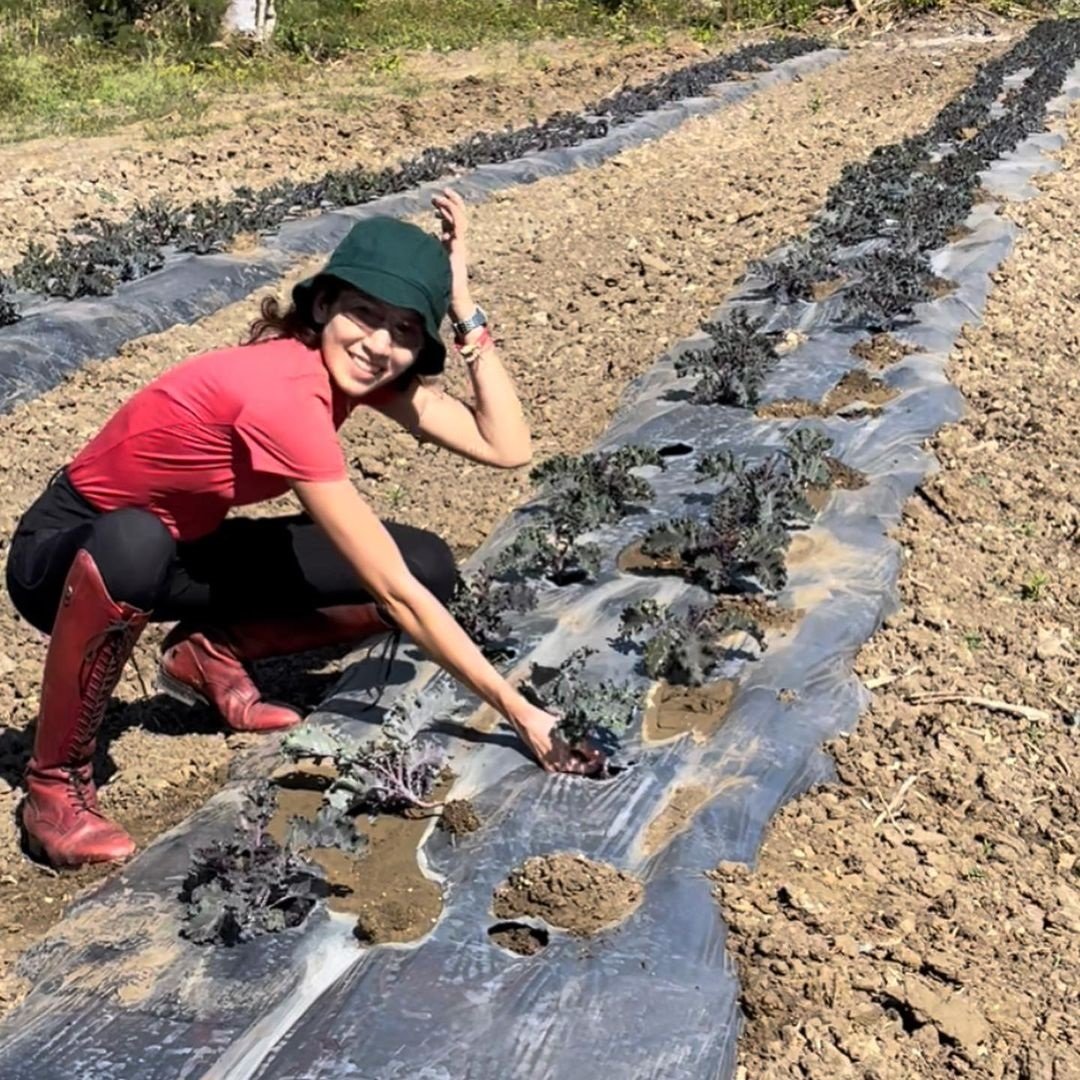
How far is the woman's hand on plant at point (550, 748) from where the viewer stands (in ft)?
10.4

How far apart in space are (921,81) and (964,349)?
1115 cm

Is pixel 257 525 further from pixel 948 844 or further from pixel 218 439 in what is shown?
pixel 948 844

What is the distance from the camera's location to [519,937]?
9.20ft

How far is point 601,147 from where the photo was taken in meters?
11.9

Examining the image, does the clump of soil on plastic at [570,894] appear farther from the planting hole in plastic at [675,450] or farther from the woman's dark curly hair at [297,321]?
the planting hole in plastic at [675,450]

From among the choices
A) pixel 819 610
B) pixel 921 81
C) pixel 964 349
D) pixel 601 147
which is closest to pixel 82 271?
pixel 964 349

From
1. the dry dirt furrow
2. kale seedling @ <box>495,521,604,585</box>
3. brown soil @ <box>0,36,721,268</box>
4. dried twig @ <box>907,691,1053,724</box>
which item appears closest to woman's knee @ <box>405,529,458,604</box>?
kale seedling @ <box>495,521,604,585</box>

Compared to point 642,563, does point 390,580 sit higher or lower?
higher

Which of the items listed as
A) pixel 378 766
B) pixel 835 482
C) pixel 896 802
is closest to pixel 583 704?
pixel 378 766

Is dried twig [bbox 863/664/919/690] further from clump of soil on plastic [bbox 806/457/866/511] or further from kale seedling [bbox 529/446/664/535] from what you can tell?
kale seedling [bbox 529/446/664/535]

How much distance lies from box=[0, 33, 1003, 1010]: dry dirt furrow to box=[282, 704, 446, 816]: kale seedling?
625 millimetres

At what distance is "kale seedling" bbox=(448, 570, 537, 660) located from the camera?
3.82 meters

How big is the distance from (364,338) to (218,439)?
15.7 inches

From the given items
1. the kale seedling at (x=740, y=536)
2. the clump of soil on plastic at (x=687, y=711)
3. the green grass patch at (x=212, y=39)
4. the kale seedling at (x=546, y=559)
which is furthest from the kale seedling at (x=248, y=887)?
the green grass patch at (x=212, y=39)
